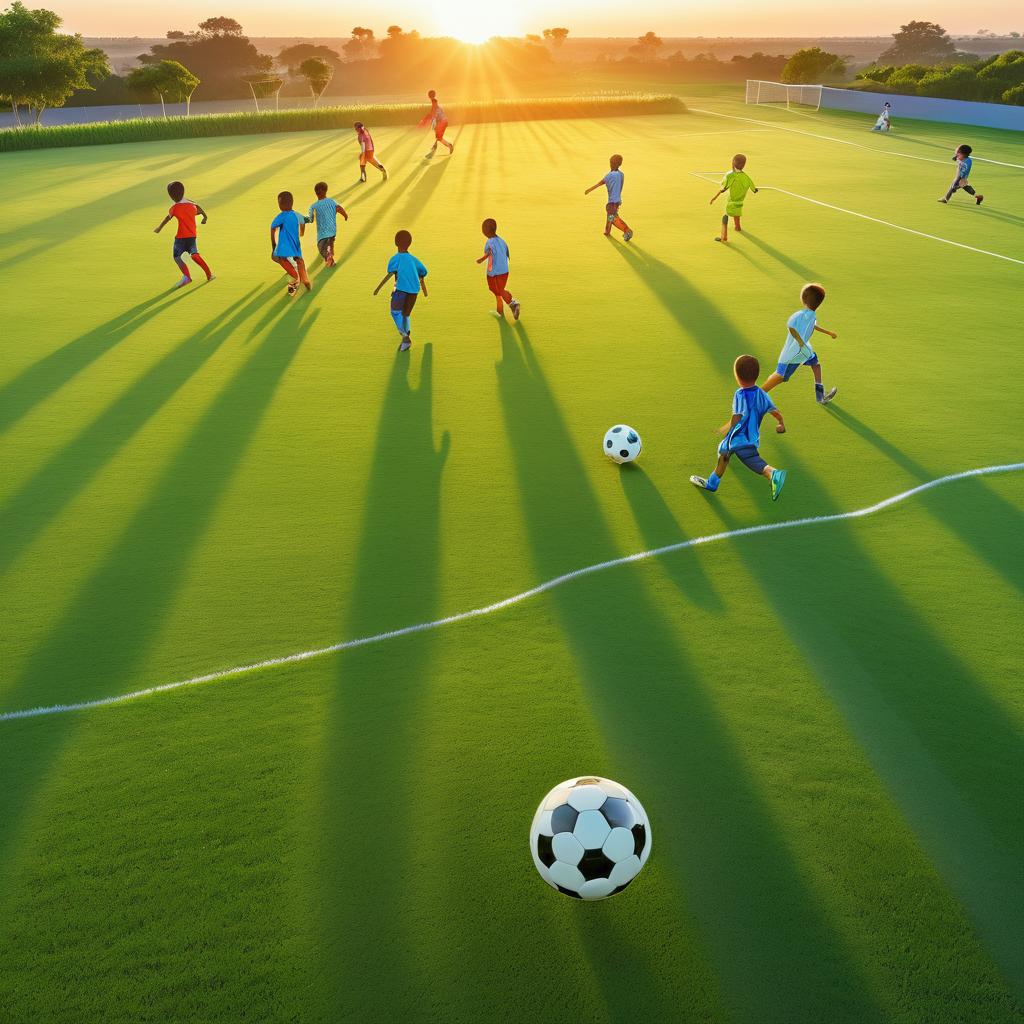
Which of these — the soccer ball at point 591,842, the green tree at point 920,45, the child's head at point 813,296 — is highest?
the child's head at point 813,296

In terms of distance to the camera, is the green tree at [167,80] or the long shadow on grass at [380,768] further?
the green tree at [167,80]

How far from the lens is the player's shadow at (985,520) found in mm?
7141

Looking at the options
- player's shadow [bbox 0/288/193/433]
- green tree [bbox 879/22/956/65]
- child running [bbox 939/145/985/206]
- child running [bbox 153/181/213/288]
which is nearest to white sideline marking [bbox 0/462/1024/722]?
player's shadow [bbox 0/288/193/433]

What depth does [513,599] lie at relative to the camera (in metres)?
6.73

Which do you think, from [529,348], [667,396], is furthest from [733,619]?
[529,348]

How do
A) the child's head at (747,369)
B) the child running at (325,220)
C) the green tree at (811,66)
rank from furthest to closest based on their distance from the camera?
the green tree at (811,66) → the child running at (325,220) → the child's head at (747,369)

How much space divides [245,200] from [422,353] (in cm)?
1487

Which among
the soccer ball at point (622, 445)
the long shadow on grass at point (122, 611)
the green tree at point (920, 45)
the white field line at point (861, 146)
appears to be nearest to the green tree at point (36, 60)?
the white field line at point (861, 146)

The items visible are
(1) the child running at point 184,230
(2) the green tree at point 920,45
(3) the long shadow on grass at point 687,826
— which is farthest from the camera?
(2) the green tree at point 920,45

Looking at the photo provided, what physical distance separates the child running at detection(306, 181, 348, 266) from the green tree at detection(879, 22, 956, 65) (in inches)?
5607

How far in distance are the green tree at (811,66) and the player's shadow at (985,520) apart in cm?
7353

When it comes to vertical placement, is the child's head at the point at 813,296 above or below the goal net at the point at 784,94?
above

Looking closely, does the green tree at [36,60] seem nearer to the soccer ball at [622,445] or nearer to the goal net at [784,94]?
the goal net at [784,94]

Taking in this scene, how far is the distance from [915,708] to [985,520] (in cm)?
306
